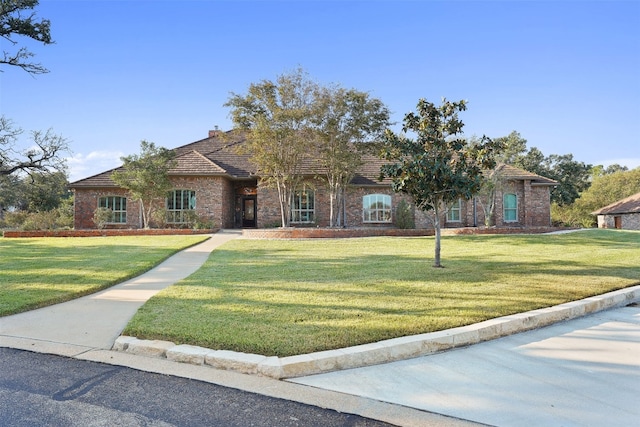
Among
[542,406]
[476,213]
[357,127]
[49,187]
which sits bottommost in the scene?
[542,406]

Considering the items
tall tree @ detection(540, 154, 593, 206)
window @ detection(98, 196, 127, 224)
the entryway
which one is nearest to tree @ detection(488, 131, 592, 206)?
tall tree @ detection(540, 154, 593, 206)

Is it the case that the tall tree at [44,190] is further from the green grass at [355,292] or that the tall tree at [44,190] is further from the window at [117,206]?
the green grass at [355,292]

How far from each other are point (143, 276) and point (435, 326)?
24.0 ft

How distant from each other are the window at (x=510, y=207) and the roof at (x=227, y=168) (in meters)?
1.36

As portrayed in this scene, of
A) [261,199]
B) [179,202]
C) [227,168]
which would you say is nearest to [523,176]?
[261,199]

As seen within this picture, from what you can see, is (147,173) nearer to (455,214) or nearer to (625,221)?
(455,214)

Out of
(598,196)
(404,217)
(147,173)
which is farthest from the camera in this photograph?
(598,196)

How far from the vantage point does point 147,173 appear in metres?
20.4

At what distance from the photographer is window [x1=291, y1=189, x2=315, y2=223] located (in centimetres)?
2433

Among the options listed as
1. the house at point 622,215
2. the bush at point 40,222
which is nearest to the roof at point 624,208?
the house at point 622,215

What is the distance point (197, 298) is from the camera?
278 inches

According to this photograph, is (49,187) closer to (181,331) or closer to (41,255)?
(41,255)

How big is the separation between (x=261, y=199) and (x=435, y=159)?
1576 cm

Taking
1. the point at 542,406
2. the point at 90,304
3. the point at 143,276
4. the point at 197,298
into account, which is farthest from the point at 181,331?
the point at 143,276
